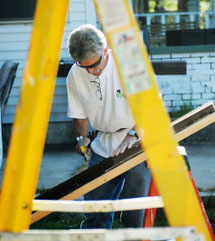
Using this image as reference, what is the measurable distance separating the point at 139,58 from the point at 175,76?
6.21 meters

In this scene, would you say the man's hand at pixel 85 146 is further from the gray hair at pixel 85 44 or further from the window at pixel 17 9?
the window at pixel 17 9

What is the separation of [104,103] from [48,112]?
5.39ft

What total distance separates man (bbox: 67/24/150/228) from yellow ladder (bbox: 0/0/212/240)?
137 cm

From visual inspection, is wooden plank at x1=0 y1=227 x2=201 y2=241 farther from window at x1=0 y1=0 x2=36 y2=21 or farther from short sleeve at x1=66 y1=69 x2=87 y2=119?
window at x1=0 y1=0 x2=36 y2=21

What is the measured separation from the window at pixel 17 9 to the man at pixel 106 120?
4505mm

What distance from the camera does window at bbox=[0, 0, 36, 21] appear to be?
7895 millimetres

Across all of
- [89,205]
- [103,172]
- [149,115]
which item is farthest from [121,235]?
[103,172]

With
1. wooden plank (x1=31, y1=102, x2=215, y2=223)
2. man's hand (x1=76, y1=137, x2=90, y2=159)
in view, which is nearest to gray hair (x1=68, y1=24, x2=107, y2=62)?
wooden plank (x1=31, y1=102, x2=215, y2=223)

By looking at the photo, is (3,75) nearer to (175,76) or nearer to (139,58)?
(175,76)

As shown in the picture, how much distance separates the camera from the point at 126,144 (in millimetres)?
3508

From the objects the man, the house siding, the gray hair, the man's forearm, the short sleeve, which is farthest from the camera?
the house siding

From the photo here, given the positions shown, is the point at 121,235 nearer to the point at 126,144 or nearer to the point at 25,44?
the point at 126,144

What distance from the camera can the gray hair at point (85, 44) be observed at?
311cm

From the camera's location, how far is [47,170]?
264 inches
